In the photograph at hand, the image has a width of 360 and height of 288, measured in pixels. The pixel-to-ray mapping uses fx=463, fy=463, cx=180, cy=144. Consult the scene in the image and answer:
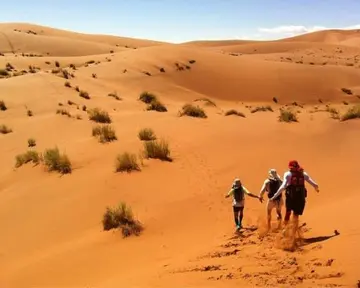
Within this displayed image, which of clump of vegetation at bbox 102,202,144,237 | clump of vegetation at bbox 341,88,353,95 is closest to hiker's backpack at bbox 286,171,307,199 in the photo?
clump of vegetation at bbox 102,202,144,237

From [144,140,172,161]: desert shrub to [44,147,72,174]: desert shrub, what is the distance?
2246mm

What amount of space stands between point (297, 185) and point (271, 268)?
1663mm

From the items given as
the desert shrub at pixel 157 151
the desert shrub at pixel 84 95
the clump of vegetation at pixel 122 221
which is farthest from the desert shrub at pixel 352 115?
the desert shrub at pixel 84 95

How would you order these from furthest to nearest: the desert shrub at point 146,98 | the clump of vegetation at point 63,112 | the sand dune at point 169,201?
the desert shrub at point 146,98, the clump of vegetation at point 63,112, the sand dune at point 169,201

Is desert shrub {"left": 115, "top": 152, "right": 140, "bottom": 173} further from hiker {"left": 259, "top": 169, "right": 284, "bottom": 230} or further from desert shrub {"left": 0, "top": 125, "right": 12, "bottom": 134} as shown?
desert shrub {"left": 0, "top": 125, "right": 12, "bottom": 134}

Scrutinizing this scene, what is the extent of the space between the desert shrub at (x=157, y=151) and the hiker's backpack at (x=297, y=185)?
6147 millimetres

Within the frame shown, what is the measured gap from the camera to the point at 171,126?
1755cm

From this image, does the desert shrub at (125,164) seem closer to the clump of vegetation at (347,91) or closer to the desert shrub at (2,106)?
the desert shrub at (2,106)

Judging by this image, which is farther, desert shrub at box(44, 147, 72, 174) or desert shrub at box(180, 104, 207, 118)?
desert shrub at box(180, 104, 207, 118)

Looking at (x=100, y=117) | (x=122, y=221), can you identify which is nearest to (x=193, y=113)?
(x=100, y=117)

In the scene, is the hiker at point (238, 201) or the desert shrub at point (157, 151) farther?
the desert shrub at point (157, 151)

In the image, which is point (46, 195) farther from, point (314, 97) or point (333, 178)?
point (314, 97)

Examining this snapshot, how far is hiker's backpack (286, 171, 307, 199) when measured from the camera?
7637 mm

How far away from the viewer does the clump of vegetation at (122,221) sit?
9148 mm
